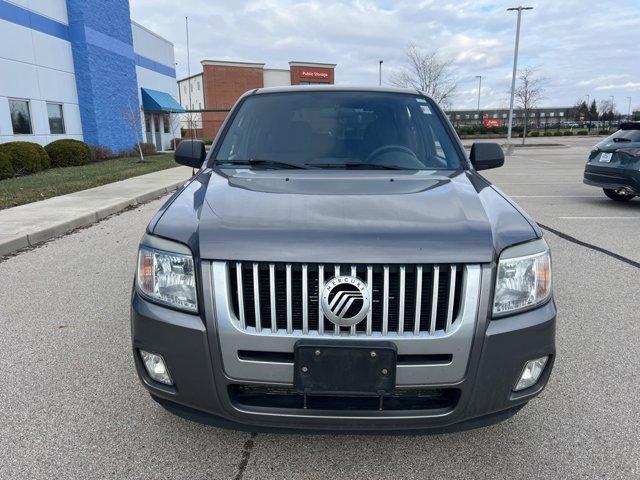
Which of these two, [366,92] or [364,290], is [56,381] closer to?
[364,290]

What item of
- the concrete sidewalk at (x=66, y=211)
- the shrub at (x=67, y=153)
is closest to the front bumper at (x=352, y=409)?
the concrete sidewalk at (x=66, y=211)

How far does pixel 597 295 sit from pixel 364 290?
3.58 metres

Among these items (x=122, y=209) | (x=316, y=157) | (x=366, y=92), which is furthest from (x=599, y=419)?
(x=122, y=209)

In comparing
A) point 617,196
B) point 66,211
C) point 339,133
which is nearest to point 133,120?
point 66,211

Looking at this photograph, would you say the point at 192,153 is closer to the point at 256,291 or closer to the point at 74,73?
the point at 256,291

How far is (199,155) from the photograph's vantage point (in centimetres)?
346

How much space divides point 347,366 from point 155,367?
2.81 ft

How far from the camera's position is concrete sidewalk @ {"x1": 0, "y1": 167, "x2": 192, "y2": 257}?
6578 millimetres

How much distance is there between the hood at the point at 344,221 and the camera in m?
1.87

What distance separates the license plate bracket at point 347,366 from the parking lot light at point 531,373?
592mm

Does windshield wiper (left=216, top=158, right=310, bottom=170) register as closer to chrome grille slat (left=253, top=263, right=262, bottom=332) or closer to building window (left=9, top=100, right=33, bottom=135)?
chrome grille slat (left=253, top=263, right=262, bottom=332)

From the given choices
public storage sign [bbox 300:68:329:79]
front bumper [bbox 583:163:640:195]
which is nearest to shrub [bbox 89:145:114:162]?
front bumper [bbox 583:163:640:195]

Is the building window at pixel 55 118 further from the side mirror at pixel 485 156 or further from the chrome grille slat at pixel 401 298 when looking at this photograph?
the chrome grille slat at pixel 401 298

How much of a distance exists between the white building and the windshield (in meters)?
16.6
